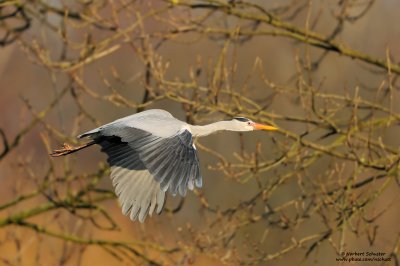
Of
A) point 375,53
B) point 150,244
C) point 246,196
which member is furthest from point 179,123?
point 375,53

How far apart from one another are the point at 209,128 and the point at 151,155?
111 cm

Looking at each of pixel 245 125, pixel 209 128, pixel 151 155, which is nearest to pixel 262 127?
pixel 245 125

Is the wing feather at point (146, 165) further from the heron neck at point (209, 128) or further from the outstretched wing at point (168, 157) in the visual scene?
the heron neck at point (209, 128)

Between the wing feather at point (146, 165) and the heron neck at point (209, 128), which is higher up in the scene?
the heron neck at point (209, 128)

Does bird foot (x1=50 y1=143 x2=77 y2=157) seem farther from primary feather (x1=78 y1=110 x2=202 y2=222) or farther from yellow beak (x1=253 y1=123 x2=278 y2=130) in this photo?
yellow beak (x1=253 y1=123 x2=278 y2=130)

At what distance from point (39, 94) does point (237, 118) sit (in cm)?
1990

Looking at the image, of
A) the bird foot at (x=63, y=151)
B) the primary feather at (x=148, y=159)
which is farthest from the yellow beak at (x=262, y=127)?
the bird foot at (x=63, y=151)

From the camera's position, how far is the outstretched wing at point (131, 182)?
5.97 m

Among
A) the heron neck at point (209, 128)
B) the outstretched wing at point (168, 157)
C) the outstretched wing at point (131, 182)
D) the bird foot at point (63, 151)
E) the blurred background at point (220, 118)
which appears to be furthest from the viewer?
the blurred background at point (220, 118)

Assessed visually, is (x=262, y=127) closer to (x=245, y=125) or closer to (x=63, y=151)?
(x=245, y=125)

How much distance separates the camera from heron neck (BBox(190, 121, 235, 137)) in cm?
650

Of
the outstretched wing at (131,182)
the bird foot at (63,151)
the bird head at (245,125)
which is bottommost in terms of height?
the outstretched wing at (131,182)

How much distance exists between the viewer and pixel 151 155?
5.62m

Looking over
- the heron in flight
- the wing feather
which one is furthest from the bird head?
the wing feather
